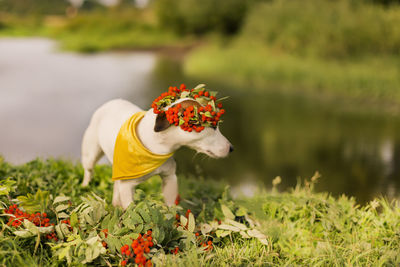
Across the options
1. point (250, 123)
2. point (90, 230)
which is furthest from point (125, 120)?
point (250, 123)

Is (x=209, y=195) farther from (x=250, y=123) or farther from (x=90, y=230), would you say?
(x=250, y=123)

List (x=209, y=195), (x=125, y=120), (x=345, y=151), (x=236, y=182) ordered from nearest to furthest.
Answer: (x=125, y=120) → (x=209, y=195) → (x=236, y=182) → (x=345, y=151)

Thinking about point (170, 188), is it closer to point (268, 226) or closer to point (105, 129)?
point (105, 129)

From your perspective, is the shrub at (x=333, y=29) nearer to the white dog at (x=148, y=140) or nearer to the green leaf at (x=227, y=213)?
the green leaf at (x=227, y=213)

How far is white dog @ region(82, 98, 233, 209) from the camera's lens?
225 cm

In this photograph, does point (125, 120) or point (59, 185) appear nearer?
point (125, 120)

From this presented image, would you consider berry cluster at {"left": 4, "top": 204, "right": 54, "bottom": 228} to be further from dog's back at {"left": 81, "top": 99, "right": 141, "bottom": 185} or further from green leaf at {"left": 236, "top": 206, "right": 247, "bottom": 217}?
green leaf at {"left": 236, "top": 206, "right": 247, "bottom": 217}

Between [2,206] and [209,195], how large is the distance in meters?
1.52

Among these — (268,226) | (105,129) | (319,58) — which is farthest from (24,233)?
(319,58)

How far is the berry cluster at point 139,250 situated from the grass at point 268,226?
0.07m

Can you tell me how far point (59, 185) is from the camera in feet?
10.9

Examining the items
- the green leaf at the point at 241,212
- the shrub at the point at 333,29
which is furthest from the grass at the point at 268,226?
the shrub at the point at 333,29

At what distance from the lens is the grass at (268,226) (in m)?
2.29

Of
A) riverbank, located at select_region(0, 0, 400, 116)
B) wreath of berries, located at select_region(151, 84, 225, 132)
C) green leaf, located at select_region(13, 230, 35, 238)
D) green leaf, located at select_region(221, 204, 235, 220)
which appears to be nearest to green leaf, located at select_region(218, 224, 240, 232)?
green leaf, located at select_region(221, 204, 235, 220)
